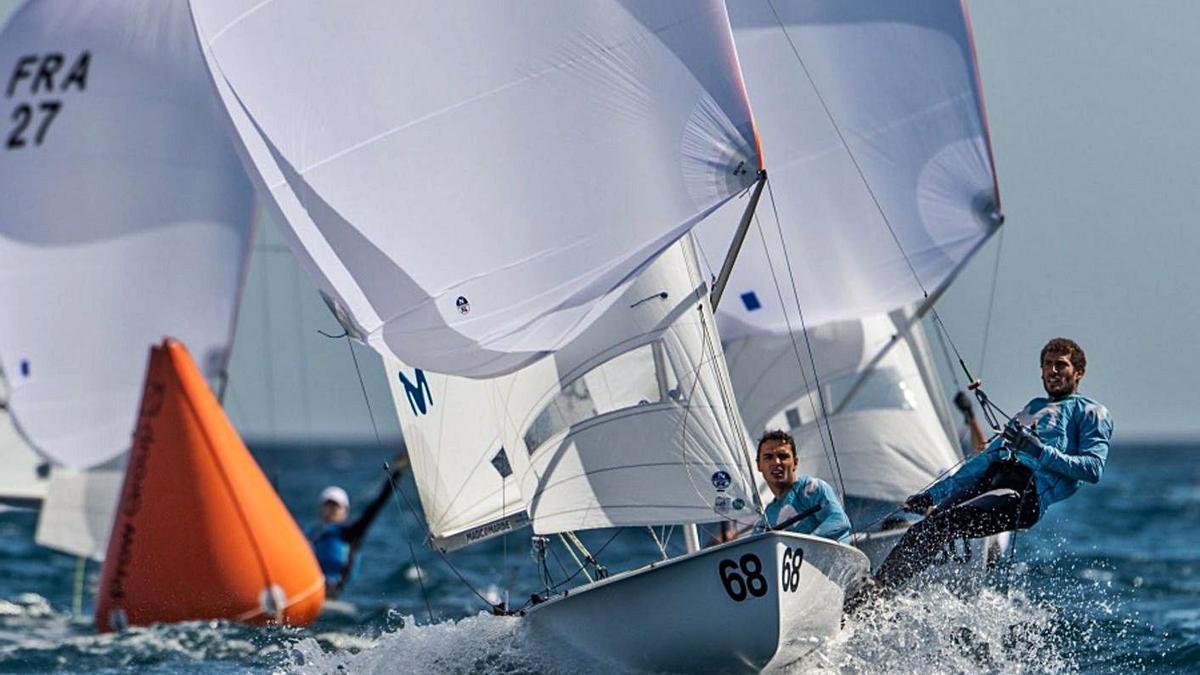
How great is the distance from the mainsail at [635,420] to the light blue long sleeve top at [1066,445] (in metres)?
1.34

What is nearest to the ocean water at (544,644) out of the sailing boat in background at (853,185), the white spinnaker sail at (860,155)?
the sailing boat in background at (853,185)

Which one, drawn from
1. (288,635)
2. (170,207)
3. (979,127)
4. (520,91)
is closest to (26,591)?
(170,207)

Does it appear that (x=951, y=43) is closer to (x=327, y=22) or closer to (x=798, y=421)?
(x=798, y=421)

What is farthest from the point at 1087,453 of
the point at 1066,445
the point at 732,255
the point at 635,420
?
the point at 635,420

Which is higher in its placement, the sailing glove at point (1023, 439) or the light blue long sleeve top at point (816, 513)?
the sailing glove at point (1023, 439)

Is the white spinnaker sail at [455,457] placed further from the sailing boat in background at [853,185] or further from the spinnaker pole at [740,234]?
the sailing boat in background at [853,185]

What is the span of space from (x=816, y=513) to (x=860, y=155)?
496cm

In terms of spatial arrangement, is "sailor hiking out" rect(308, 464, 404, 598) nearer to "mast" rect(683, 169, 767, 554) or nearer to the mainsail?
the mainsail

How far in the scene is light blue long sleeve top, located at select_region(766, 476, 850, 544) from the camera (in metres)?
9.34

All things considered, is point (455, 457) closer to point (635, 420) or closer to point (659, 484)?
point (635, 420)

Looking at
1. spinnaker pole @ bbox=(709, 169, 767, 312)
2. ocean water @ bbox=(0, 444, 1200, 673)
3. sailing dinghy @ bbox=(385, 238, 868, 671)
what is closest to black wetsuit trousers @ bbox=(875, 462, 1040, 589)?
ocean water @ bbox=(0, 444, 1200, 673)

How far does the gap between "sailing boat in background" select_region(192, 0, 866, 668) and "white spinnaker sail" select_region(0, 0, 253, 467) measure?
6651 mm

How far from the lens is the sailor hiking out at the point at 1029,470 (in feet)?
31.0

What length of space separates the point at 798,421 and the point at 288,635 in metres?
3.73
